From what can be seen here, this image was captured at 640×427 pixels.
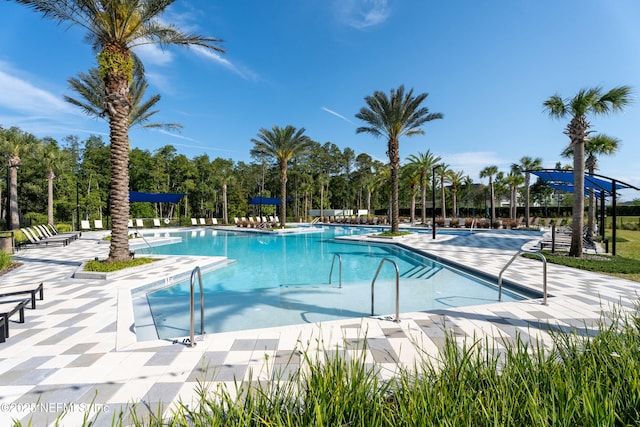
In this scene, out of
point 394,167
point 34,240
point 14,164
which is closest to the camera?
point 34,240

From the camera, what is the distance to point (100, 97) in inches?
566

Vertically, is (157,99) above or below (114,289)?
above

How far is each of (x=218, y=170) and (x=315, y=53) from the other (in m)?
25.5

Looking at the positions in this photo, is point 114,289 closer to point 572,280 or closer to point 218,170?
point 572,280

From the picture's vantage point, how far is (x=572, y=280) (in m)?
7.48

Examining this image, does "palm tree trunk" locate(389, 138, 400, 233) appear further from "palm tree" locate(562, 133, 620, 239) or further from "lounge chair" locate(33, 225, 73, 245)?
"lounge chair" locate(33, 225, 73, 245)

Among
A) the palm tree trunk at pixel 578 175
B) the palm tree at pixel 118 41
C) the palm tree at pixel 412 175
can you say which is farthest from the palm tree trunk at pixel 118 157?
the palm tree at pixel 412 175

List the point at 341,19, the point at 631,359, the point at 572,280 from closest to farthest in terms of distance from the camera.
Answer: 1. the point at 631,359
2. the point at 572,280
3. the point at 341,19

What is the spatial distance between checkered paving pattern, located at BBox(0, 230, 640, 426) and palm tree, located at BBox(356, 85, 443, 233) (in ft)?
44.3

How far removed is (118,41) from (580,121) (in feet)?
49.2

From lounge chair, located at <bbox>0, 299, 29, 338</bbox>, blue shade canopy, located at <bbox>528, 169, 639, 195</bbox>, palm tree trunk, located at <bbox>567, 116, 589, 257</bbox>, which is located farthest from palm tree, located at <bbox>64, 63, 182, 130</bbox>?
blue shade canopy, located at <bbox>528, 169, 639, 195</bbox>

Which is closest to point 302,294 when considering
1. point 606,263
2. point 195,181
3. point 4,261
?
point 4,261

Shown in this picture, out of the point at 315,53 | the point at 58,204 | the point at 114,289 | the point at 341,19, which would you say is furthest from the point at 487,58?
the point at 58,204

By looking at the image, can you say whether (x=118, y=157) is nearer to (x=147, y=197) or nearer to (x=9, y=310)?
(x=9, y=310)
